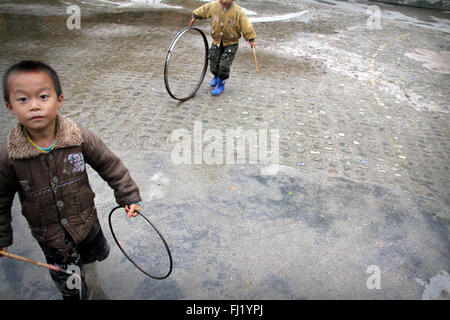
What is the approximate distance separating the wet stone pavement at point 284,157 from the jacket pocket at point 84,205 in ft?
2.50

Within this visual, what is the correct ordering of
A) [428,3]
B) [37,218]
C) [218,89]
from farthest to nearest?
[428,3]
[218,89]
[37,218]

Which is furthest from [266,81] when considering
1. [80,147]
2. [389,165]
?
[80,147]

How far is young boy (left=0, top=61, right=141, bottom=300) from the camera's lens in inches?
67.2

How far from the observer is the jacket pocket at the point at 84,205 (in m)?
2.05

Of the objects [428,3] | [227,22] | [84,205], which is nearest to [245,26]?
[227,22]

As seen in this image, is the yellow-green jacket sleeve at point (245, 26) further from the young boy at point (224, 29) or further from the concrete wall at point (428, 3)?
the concrete wall at point (428, 3)

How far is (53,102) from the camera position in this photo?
1774 millimetres

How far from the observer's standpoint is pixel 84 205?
2104 mm

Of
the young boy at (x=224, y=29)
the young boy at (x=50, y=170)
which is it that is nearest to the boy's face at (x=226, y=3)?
the young boy at (x=224, y=29)

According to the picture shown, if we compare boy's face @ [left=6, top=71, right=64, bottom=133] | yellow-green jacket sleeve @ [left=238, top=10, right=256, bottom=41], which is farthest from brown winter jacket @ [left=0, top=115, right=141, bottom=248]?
yellow-green jacket sleeve @ [left=238, top=10, right=256, bottom=41]

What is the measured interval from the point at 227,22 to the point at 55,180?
4.09 m

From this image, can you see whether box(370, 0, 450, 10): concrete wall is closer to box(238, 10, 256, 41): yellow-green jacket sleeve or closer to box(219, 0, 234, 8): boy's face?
box(238, 10, 256, 41): yellow-green jacket sleeve

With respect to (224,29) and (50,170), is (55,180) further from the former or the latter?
(224,29)

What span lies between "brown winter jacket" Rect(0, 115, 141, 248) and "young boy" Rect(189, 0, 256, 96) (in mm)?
3771
